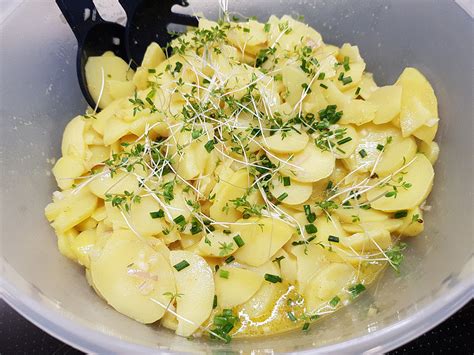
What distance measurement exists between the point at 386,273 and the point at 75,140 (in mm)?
905

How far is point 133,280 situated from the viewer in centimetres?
119

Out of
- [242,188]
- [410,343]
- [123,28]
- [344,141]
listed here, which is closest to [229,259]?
[242,188]

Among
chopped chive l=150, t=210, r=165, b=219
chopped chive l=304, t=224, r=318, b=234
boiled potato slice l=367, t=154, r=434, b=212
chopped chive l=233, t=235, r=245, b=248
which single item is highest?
boiled potato slice l=367, t=154, r=434, b=212

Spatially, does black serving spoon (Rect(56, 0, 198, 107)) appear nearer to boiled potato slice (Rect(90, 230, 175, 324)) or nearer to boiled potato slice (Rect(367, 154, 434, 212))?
boiled potato slice (Rect(90, 230, 175, 324))

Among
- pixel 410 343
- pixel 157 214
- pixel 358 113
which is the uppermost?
pixel 358 113

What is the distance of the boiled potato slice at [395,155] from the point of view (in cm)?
133

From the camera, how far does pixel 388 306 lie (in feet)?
3.93

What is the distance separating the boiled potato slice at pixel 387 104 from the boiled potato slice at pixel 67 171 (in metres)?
0.80

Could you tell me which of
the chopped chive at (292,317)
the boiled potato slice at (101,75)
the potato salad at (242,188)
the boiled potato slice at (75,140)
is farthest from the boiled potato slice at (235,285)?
the boiled potato slice at (101,75)

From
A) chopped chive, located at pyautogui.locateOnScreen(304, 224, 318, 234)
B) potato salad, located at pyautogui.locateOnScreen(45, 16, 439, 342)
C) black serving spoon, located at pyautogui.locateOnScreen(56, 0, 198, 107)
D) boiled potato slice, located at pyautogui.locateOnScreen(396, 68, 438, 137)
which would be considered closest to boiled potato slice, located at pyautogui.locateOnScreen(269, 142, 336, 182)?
potato salad, located at pyautogui.locateOnScreen(45, 16, 439, 342)

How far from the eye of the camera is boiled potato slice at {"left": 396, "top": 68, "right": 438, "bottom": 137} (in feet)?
4.38

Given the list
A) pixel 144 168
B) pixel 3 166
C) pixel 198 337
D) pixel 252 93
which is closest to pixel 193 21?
pixel 252 93

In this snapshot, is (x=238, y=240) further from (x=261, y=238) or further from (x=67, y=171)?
(x=67, y=171)

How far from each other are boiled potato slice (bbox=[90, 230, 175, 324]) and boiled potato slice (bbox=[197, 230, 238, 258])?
3.7 inches
